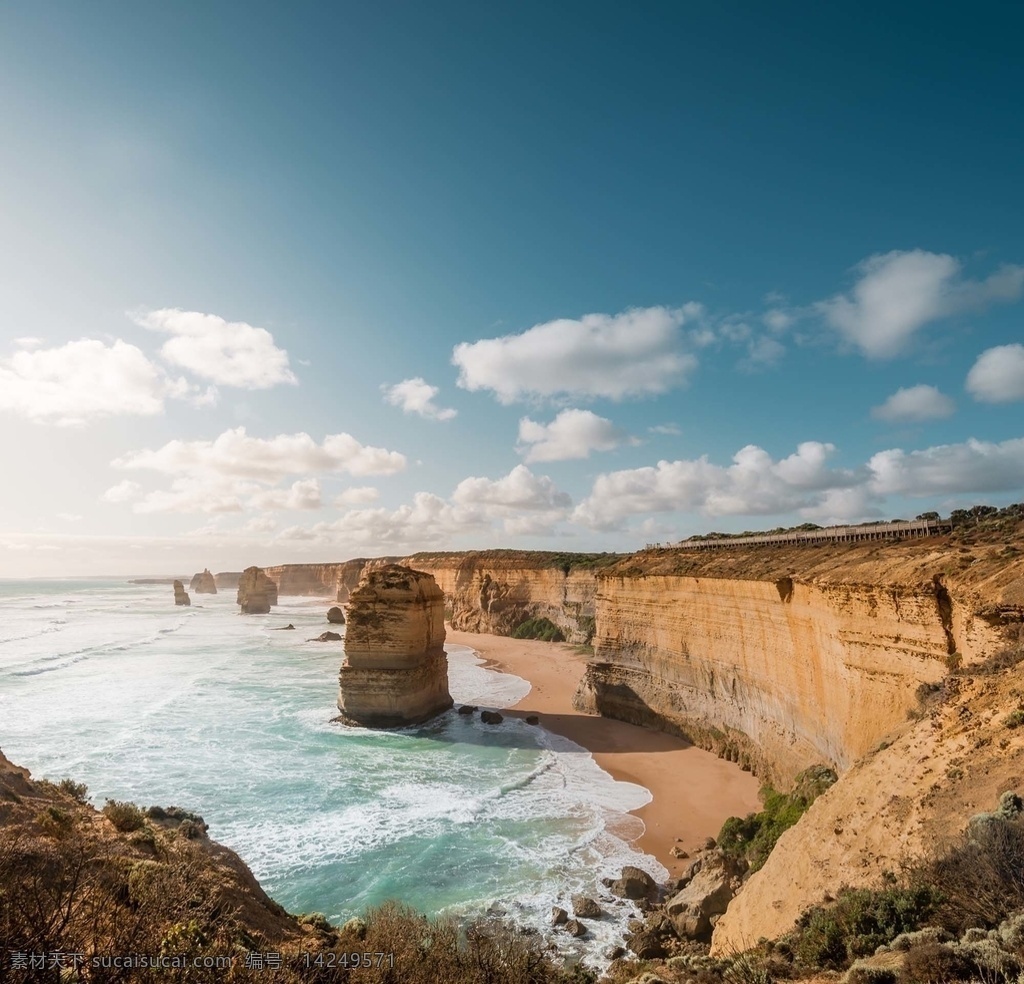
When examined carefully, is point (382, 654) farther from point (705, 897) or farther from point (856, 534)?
point (856, 534)

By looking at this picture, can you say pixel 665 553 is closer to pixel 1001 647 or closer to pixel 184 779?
pixel 1001 647

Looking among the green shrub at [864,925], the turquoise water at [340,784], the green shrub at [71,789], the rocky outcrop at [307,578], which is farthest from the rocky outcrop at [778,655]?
the rocky outcrop at [307,578]

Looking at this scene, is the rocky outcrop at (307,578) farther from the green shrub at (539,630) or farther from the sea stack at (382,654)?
the sea stack at (382,654)

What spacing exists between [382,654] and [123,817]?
18.8 meters

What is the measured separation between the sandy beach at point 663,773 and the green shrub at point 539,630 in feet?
76.3

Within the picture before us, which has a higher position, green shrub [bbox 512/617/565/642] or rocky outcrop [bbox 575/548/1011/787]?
rocky outcrop [bbox 575/548/1011/787]

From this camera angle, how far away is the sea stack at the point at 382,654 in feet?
93.9

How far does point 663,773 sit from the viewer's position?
75.0 feet

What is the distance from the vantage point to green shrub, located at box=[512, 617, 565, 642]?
6297 centimetres

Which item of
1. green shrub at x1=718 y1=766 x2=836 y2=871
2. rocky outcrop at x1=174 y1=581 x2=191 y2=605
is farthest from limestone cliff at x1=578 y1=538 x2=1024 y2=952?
rocky outcrop at x1=174 y1=581 x2=191 y2=605

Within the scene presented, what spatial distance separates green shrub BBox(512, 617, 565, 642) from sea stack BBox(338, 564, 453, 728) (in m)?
34.8

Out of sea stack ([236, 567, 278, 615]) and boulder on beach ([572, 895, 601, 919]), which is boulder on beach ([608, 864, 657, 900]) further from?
sea stack ([236, 567, 278, 615])

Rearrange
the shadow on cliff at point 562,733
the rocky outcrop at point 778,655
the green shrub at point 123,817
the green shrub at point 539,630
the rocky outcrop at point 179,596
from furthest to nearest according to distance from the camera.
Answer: the rocky outcrop at point 179,596, the green shrub at point 539,630, the shadow on cliff at point 562,733, the rocky outcrop at point 778,655, the green shrub at point 123,817

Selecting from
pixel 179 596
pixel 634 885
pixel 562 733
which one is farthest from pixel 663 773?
pixel 179 596
